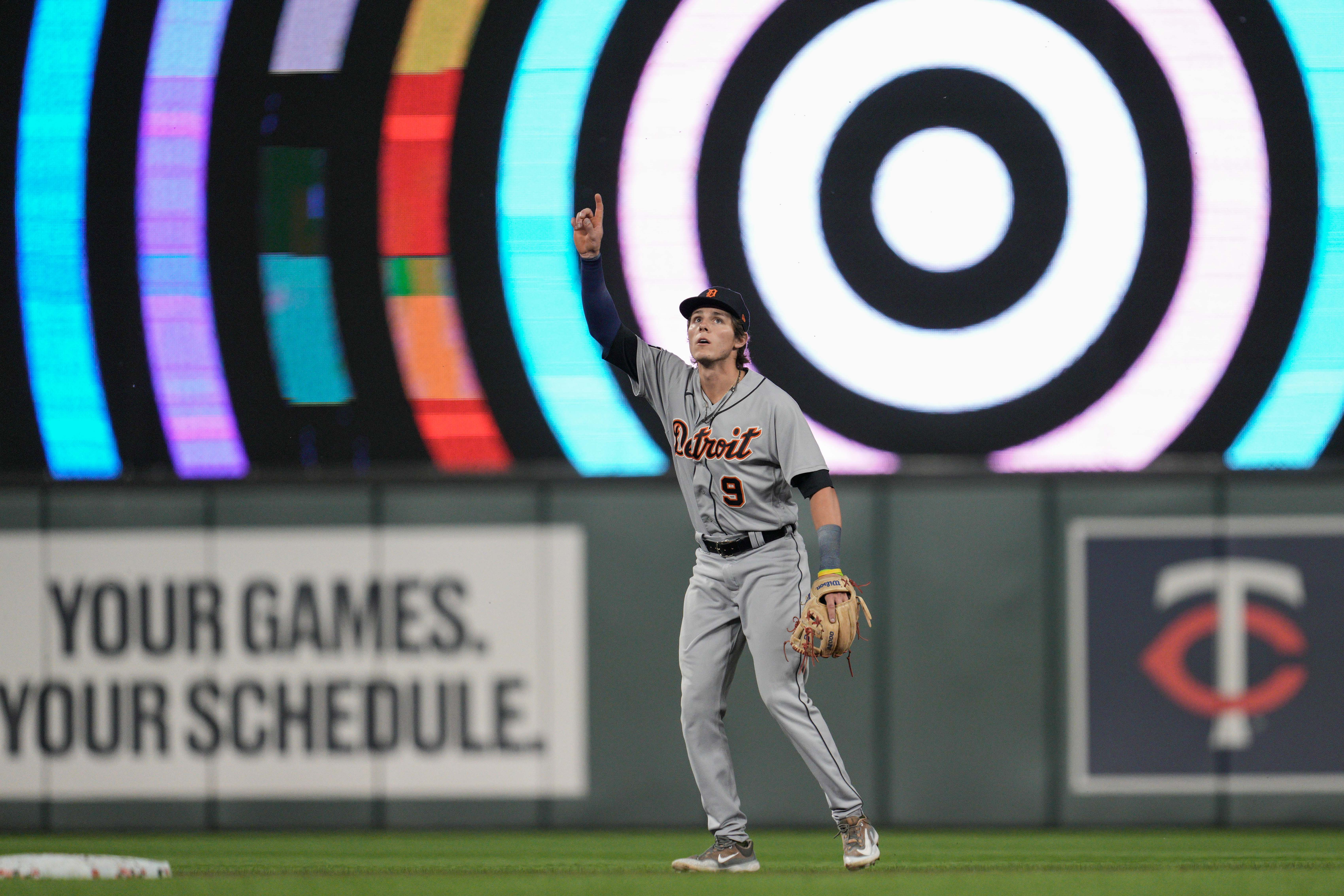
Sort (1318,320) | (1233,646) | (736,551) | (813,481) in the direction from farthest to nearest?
1. (1318,320)
2. (1233,646)
3. (736,551)
4. (813,481)

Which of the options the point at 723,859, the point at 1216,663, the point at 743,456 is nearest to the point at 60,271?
the point at 743,456

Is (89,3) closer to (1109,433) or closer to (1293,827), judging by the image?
(1109,433)

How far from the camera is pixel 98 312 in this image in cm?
622

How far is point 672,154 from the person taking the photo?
6.21m

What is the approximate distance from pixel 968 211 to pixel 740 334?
2.19 m

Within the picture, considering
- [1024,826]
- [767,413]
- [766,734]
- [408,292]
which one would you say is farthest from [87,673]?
[1024,826]

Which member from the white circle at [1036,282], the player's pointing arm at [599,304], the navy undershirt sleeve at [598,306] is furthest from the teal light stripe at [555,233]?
the navy undershirt sleeve at [598,306]

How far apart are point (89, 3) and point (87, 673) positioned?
2962 millimetres

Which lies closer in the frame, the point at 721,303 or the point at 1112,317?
the point at 721,303

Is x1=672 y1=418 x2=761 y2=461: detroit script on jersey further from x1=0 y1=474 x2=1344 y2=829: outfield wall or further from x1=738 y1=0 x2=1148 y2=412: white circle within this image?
x1=738 y1=0 x2=1148 y2=412: white circle

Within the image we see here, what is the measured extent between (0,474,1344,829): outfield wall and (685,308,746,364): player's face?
1.60m

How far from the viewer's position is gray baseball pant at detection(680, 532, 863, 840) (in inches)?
166

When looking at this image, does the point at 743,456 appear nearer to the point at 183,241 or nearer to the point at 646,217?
the point at 646,217

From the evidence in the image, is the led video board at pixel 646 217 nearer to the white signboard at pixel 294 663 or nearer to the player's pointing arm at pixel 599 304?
the white signboard at pixel 294 663
